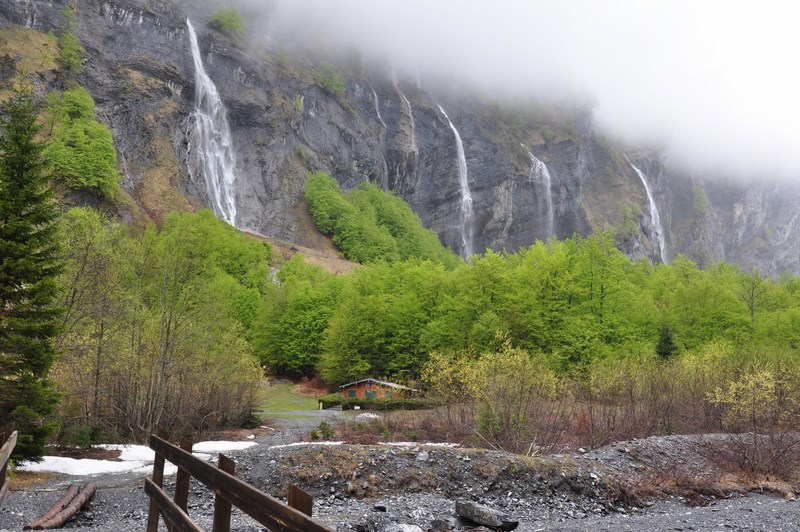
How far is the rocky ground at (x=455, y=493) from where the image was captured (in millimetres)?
11758

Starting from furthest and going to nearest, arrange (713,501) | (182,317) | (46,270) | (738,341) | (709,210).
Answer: (709,210)
(738,341)
(182,317)
(713,501)
(46,270)

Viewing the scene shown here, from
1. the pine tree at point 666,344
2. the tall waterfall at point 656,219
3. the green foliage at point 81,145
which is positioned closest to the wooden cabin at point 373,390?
the pine tree at point 666,344

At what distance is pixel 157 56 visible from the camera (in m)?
84.4

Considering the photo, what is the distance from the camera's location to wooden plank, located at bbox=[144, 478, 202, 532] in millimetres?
4586

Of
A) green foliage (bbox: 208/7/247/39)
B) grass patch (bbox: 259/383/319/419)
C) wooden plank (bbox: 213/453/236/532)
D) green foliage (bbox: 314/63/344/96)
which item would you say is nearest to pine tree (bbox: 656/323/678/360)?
grass patch (bbox: 259/383/319/419)

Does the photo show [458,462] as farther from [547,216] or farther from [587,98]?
[587,98]

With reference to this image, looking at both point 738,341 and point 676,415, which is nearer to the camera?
point 676,415

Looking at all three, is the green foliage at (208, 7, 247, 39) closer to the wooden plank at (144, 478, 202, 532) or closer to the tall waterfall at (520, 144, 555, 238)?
the tall waterfall at (520, 144, 555, 238)

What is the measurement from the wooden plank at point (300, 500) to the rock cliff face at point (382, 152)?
76430 millimetres

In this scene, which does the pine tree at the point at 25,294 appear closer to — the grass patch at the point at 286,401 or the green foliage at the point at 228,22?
the grass patch at the point at 286,401

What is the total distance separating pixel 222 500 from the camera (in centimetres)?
411

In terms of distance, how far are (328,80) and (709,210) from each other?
4023 inches

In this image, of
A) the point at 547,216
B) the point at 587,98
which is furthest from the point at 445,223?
the point at 587,98

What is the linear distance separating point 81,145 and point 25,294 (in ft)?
199
